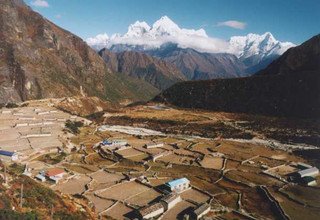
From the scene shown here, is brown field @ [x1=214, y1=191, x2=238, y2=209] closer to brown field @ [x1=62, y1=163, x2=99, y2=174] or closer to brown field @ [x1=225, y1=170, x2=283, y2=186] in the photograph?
brown field @ [x1=225, y1=170, x2=283, y2=186]

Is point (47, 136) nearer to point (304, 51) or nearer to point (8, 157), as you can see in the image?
point (8, 157)

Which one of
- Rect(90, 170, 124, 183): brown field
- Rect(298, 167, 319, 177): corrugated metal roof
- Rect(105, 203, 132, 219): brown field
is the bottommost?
Rect(105, 203, 132, 219): brown field

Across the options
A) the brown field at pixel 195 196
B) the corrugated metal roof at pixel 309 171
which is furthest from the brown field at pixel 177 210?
the corrugated metal roof at pixel 309 171

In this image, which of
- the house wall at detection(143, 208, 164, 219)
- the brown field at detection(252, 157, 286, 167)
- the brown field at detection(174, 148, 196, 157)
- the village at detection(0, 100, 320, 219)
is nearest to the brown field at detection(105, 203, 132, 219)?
the village at detection(0, 100, 320, 219)

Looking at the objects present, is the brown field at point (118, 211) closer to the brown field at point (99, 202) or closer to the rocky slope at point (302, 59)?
the brown field at point (99, 202)

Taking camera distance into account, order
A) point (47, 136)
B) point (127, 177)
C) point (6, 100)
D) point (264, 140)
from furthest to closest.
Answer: point (6, 100)
point (264, 140)
point (47, 136)
point (127, 177)

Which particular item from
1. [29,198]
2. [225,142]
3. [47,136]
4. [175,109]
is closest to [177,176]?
[29,198]
